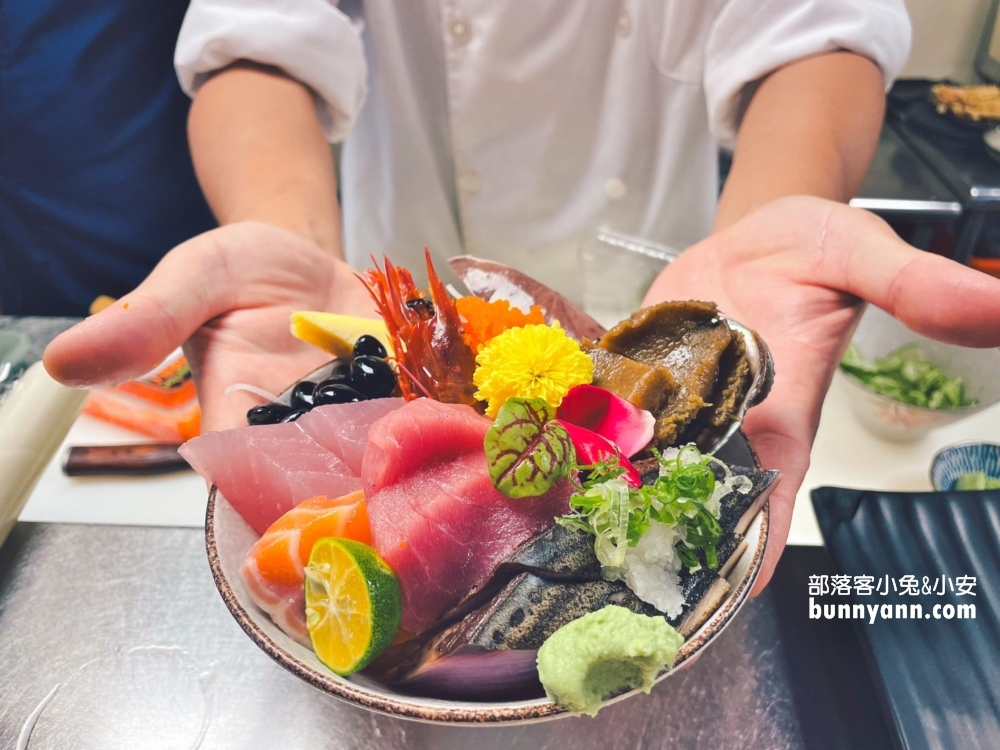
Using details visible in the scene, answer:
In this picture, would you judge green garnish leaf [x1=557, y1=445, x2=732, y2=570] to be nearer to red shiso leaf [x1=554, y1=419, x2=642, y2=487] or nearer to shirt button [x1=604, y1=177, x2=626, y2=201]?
red shiso leaf [x1=554, y1=419, x2=642, y2=487]

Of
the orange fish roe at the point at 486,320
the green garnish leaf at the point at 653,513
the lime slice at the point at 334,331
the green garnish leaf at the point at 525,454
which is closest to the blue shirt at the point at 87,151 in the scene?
the lime slice at the point at 334,331

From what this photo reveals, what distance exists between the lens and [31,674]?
4.24ft

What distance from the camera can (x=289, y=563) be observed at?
89 centimetres

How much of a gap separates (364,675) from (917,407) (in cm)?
139

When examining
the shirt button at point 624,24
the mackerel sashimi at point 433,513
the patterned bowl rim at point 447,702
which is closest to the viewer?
the patterned bowl rim at point 447,702

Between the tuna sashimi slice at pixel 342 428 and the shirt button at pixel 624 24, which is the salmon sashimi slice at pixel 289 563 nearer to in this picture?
the tuna sashimi slice at pixel 342 428

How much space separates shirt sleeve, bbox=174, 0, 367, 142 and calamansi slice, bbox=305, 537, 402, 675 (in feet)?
4.90

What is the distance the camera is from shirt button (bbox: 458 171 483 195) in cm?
218

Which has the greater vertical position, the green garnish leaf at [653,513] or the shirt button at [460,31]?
the shirt button at [460,31]

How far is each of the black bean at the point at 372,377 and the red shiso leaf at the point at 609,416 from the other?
1.07 ft

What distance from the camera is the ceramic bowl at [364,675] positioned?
0.77 meters

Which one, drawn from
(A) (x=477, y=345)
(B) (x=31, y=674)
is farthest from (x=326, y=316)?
(B) (x=31, y=674)

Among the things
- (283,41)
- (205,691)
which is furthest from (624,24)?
(205,691)

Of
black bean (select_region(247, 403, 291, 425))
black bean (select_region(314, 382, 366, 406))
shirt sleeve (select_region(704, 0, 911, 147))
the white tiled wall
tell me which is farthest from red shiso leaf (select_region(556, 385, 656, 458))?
the white tiled wall
